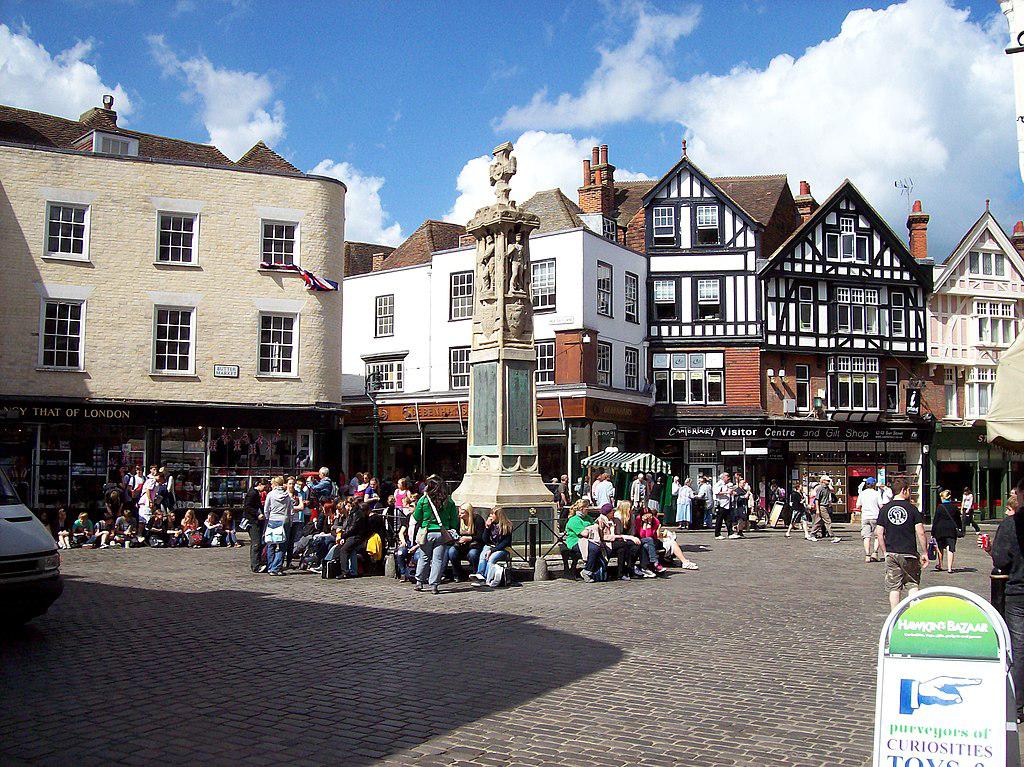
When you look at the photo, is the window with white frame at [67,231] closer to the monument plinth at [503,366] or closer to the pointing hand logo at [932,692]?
the monument plinth at [503,366]

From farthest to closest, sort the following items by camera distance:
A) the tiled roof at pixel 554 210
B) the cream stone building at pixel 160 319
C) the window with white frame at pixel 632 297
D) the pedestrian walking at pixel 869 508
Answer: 1. the window with white frame at pixel 632 297
2. the tiled roof at pixel 554 210
3. the cream stone building at pixel 160 319
4. the pedestrian walking at pixel 869 508

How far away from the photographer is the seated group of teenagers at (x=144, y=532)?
22.0m

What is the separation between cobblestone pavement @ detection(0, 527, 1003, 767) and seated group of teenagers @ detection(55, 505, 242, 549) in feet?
26.3

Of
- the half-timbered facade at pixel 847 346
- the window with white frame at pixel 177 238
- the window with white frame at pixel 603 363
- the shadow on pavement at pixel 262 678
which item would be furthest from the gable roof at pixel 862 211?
the shadow on pavement at pixel 262 678

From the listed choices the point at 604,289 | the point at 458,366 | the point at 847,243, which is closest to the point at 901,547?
the point at 604,289

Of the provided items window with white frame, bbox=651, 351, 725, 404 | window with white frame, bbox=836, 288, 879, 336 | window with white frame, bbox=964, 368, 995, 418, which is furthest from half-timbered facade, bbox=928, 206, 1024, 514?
window with white frame, bbox=651, 351, 725, 404

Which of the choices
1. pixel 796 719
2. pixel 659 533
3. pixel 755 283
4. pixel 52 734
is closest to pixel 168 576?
pixel 659 533

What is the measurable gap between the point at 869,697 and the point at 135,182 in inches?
956

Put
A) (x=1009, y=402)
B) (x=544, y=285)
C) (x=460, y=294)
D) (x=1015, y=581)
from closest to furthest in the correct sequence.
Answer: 1. (x=1009, y=402)
2. (x=1015, y=581)
3. (x=544, y=285)
4. (x=460, y=294)

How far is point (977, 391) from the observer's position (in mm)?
40938

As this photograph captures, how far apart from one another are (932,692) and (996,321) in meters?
41.7

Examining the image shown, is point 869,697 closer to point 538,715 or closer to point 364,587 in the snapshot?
point 538,715

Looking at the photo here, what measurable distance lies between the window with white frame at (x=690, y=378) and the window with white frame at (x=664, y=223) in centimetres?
470

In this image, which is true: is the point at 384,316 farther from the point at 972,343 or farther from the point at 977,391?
the point at 977,391
